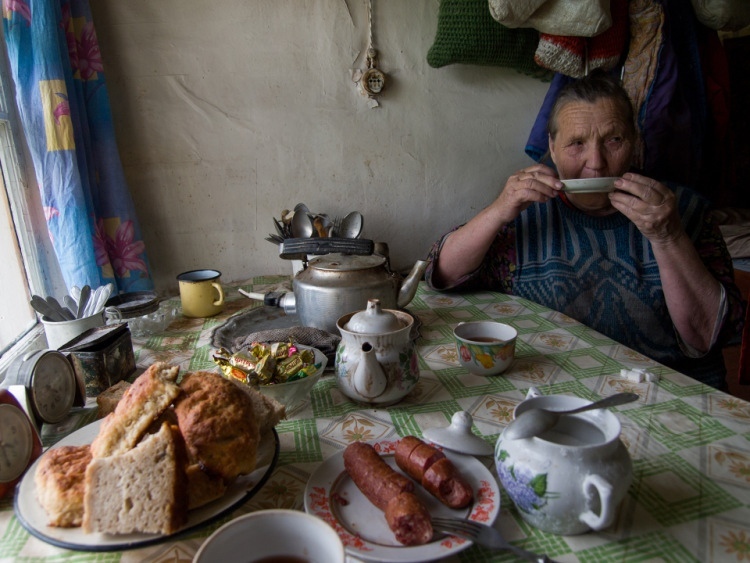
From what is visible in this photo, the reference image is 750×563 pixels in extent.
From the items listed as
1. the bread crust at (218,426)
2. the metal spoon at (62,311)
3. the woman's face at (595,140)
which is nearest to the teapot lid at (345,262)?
the bread crust at (218,426)

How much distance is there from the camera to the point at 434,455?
0.63 metres

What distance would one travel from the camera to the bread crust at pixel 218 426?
590mm

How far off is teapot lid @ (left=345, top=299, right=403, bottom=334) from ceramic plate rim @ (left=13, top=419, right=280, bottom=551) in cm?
28

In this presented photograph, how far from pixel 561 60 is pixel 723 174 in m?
0.96

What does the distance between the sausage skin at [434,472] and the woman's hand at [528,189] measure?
921mm

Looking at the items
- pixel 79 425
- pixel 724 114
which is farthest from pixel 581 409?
pixel 724 114

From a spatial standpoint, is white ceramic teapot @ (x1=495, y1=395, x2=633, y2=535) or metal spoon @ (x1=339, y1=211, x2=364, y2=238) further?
metal spoon @ (x1=339, y1=211, x2=364, y2=238)

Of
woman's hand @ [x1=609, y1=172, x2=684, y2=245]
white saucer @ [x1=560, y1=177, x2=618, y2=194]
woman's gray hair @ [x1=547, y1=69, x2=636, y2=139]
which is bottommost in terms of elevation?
woman's hand @ [x1=609, y1=172, x2=684, y2=245]

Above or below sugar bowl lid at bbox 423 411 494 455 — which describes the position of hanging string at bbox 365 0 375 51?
above

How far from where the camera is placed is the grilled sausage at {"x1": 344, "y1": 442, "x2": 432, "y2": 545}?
537mm

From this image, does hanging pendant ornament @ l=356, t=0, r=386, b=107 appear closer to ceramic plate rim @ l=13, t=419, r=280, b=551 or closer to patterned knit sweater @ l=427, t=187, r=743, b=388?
patterned knit sweater @ l=427, t=187, r=743, b=388

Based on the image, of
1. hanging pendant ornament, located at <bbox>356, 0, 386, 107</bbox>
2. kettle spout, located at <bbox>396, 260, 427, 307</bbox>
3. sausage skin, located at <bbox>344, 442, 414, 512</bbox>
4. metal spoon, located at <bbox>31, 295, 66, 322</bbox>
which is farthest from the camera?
hanging pendant ornament, located at <bbox>356, 0, 386, 107</bbox>

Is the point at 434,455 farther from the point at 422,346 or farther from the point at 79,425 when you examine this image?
the point at 79,425

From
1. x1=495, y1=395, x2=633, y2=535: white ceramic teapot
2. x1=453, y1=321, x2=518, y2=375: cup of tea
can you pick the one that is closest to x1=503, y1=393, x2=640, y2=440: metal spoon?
x1=495, y1=395, x2=633, y2=535: white ceramic teapot
